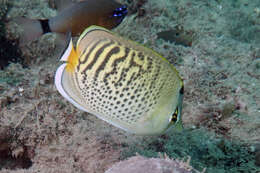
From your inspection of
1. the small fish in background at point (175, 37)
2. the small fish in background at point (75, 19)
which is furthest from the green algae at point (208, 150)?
the small fish in background at point (175, 37)

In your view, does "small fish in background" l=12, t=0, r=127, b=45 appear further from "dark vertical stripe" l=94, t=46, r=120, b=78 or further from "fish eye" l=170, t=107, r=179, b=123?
"fish eye" l=170, t=107, r=179, b=123

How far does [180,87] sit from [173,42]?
9.94 feet

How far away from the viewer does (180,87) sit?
156 cm

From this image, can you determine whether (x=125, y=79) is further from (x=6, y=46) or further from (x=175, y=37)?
(x=6, y=46)

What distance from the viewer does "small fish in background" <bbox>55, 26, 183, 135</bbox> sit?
1.51m

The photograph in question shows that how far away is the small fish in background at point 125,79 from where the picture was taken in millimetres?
1510

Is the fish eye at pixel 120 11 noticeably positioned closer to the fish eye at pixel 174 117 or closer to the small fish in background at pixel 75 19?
the small fish in background at pixel 75 19

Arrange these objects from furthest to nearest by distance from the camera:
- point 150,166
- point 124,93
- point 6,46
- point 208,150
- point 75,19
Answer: point 6,46
point 75,19
point 208,150
point 150,166
point 124,93

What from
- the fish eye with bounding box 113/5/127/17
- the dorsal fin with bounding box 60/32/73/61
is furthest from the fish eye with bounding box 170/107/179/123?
the fish eye with bounding box 113/5/127/17

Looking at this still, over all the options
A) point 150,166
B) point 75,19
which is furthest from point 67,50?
point 75,19

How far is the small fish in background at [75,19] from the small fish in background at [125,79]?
59.7 inches

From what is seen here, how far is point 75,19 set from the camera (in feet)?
10.3

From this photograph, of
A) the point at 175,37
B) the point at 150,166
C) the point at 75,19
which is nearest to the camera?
the point at 150,166

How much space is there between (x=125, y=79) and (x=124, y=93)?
0.10 meters
